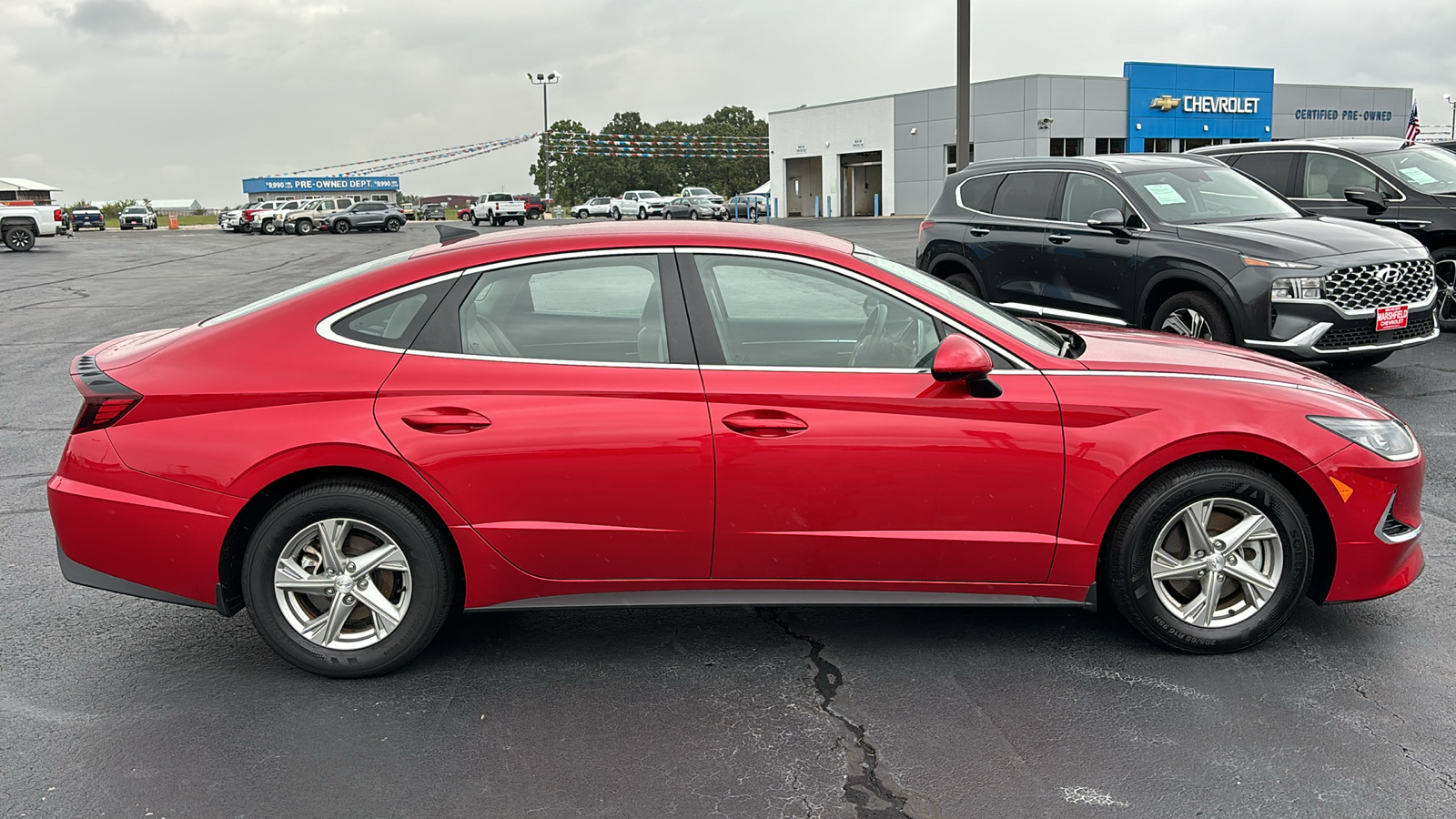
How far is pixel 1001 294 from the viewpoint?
34.5 feet

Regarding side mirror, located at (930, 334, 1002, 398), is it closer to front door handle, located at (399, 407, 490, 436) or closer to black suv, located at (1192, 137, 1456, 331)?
front door handle, located at (399, 407, 490, 436)

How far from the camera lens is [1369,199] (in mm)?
11391

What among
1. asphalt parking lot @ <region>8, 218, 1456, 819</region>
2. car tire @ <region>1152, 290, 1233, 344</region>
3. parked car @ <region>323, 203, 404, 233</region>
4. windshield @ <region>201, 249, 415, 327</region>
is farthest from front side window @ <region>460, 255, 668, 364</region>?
parked car @ <region>323, 203, 404, 233</region>

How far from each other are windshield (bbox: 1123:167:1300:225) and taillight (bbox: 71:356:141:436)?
25.5 feet

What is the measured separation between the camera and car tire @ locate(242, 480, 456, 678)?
382 centimetres

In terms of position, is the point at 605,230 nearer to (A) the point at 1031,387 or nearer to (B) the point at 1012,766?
(A) the point at 1031,387

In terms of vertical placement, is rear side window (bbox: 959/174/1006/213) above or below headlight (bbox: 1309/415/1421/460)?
above

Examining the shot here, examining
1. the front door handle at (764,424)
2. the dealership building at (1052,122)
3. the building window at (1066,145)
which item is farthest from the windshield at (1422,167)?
the building window at (1066,145)

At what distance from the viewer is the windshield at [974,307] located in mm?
4012

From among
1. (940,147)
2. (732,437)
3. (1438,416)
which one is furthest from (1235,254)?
(940,147)

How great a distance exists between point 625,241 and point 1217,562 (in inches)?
91.2

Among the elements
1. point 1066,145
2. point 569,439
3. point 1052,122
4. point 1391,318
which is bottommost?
point 1391,318

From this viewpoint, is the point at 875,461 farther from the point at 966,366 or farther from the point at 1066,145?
the point at 1066,145

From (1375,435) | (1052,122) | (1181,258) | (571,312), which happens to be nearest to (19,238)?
(1181,258)
